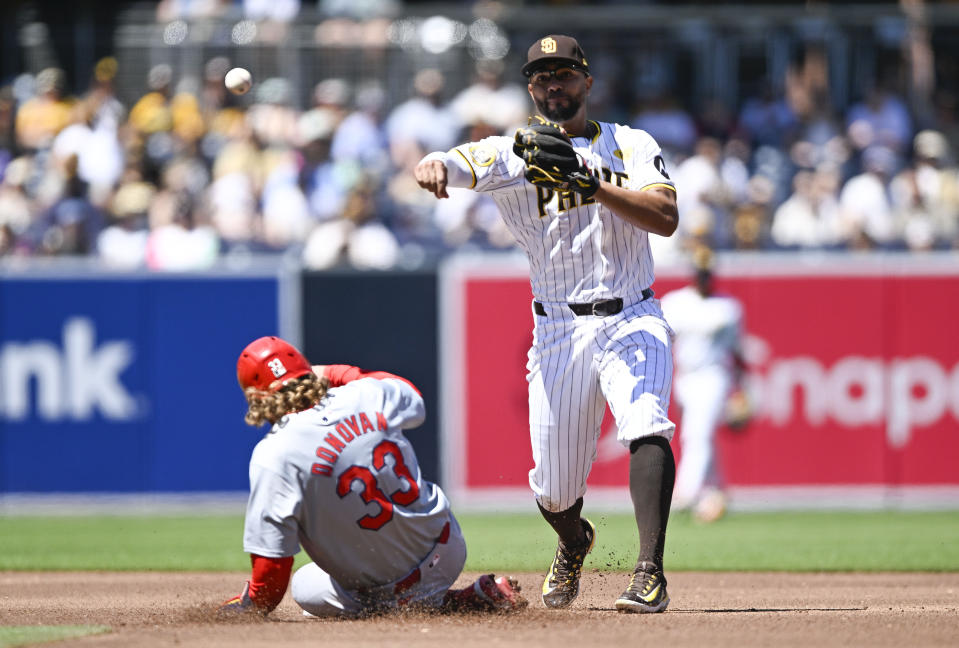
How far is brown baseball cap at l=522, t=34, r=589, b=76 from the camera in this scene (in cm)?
542

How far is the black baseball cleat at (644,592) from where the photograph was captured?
17.3 feet

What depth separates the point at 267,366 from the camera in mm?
4930

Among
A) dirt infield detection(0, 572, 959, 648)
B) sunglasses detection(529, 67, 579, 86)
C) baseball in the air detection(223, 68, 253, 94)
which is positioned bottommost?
dirt infield detection(0, 572, 959, 648)

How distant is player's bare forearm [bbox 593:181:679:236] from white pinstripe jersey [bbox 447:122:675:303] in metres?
0.16

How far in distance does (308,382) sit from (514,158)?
1.23 metres

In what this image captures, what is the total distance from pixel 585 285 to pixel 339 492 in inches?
51.7

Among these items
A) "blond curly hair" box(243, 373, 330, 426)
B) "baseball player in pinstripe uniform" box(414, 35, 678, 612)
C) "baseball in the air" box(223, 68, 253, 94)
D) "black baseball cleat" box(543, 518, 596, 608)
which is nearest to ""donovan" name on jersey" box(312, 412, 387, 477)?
"blond curly hair" box(243, 373, 330, 426)

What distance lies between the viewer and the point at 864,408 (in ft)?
38.4

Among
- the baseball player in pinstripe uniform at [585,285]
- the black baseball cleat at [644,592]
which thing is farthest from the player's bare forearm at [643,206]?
the black baseball cleat at [644,592]

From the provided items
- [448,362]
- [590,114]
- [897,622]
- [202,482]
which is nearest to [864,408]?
[448,362]

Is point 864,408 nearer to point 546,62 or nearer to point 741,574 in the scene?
point 741,574

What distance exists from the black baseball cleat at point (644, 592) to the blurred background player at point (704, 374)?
5.28 metres

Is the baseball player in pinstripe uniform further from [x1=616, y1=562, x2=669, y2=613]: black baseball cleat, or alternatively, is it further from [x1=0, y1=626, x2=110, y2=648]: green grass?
[x1=0, y1=626, x2=110, y2=648]: green grass

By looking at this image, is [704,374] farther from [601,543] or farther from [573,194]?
[573,194]
